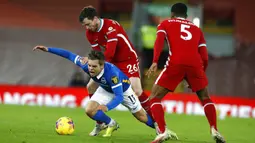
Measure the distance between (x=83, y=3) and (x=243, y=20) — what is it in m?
5.19

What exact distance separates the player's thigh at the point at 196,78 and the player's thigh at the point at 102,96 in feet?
4.08

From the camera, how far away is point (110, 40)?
1023 centimetres

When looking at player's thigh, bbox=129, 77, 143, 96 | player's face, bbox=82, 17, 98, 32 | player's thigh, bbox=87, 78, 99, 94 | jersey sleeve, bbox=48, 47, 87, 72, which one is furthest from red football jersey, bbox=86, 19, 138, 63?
jersey sleeve, bbox=48, 47, 87, 72

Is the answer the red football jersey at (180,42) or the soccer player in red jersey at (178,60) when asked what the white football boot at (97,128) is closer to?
the soccer player in red jersey at (178,60)

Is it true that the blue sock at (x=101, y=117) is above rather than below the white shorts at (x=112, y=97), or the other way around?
below

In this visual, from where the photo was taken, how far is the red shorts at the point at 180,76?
29.5 feet

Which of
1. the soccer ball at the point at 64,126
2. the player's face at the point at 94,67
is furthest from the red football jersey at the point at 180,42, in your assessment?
the soccer ball at the point at 64,126

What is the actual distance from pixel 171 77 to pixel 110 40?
1616 mm

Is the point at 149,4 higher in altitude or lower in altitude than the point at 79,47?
higher

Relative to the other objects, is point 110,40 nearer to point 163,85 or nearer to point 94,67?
point 94,67

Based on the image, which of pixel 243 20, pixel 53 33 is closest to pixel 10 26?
pixel 53 33

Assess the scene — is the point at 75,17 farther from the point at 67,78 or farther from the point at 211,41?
the point at 211,41

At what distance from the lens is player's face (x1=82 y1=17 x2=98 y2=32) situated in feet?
32.5

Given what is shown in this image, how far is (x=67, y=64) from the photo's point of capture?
20.5 metres
